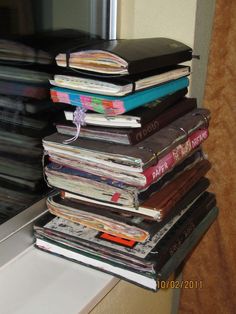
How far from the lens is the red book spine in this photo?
2.77 feet

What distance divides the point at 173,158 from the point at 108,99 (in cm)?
21

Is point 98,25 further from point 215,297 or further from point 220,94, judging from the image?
point 215,297

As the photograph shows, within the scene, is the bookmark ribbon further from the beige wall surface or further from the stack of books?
the beige wall surface

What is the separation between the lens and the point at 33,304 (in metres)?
0.83

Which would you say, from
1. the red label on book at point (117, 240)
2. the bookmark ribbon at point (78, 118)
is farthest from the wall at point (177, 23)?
the red label on book at point (117, 240)

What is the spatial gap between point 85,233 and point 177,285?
0.59m

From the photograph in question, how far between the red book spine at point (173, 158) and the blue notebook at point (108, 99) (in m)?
0.13

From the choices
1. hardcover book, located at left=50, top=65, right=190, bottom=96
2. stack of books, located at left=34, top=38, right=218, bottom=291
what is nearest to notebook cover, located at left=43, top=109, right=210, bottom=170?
stack of books, located at left=34, top=38, right=218, bottom=291

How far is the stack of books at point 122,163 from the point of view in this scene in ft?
2.75

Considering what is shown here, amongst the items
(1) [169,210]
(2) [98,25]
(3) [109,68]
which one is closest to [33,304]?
(1) [169,210]

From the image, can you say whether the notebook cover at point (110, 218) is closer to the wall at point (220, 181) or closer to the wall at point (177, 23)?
the wall at point (220, 181)

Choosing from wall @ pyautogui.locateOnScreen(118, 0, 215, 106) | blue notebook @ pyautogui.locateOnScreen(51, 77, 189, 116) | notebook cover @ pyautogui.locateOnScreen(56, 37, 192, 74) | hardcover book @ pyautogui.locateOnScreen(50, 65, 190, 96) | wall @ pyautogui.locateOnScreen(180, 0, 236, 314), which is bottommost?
wall @ pyautogui.locateOnScreen(180, 0, 236, 314)

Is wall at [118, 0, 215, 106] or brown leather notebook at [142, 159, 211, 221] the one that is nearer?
brown leather notebook at [142, 159, 211, 221]

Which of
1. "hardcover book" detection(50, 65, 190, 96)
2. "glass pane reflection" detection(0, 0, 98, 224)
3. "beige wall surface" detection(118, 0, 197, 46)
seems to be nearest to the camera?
"hardcover book" detection(50, 65, 190, 96)
